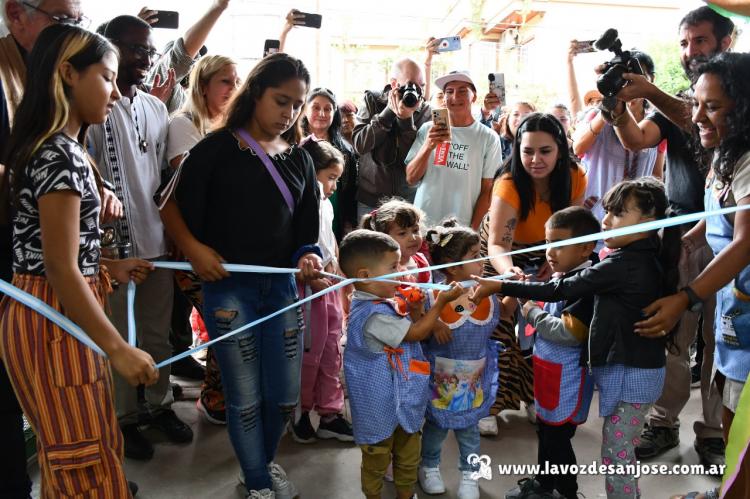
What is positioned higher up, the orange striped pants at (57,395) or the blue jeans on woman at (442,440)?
the orange striped pants at (57,395)

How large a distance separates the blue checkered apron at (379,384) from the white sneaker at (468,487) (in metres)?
0.44

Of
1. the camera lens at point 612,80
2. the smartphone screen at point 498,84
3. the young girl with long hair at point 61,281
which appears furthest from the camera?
the smartphone screen at point 498,84

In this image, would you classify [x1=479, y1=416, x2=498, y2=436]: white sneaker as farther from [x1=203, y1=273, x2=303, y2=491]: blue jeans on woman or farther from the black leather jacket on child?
[x1=203, y1=273, x2=303, y2=491]: blue jeans on woman

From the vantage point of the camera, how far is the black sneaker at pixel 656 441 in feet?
9.21

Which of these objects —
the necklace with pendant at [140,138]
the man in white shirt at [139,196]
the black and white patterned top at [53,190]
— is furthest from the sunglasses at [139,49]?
the black and white patterned top at [53,190]

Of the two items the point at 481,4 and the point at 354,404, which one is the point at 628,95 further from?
the point at 481,4

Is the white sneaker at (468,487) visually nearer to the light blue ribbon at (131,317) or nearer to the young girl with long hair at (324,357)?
the young girl with long hair at (324,357)

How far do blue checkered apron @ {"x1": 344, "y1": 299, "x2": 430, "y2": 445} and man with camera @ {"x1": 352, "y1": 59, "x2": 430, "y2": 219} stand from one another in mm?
1961

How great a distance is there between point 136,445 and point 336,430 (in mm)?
1004

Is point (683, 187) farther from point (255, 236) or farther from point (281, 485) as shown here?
point (281, 485)

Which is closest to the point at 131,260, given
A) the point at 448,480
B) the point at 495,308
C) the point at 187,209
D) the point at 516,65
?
the point at 187,209

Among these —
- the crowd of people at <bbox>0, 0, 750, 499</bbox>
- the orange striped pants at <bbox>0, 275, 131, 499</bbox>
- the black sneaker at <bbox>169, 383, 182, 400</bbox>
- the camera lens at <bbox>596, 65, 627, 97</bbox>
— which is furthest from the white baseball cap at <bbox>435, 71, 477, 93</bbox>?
the orange striped pants at <bbox>0, 275, 131, 499</bbox>

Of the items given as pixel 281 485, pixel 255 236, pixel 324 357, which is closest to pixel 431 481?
pixel 281 485

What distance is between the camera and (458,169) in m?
3.70
